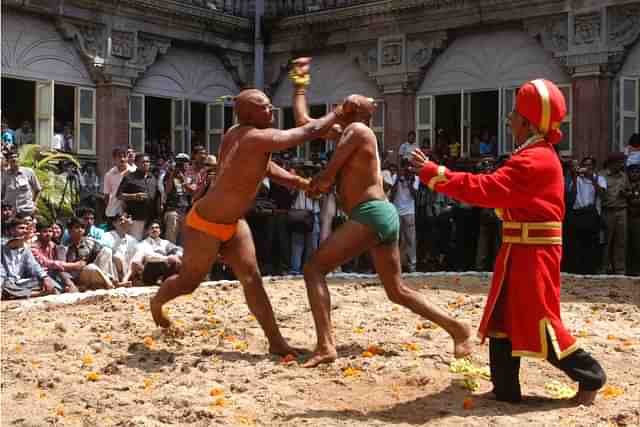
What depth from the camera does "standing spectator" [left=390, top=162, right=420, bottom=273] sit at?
13.7 m

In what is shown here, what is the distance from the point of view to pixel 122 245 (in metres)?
11.0

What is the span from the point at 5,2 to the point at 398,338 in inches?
479

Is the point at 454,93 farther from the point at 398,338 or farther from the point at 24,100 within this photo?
the point at 398,338

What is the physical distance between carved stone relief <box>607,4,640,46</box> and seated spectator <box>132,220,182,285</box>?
927 cm

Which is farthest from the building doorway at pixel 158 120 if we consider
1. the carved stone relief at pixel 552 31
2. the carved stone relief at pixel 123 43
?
the carved stone relief at pixel 552 31

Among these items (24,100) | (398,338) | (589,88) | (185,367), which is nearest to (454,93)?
(589,88)

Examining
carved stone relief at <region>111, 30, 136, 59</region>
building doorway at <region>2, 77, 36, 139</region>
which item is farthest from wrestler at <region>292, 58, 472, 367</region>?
carved stone relief at <region>111, 30, 136, 59</region>

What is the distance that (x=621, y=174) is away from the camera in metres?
12.7

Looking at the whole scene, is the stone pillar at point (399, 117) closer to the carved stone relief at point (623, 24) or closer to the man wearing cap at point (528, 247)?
the carved stone relief at point (623, 24)

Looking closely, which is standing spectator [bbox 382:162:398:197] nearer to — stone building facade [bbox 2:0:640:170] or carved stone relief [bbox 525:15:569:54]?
stone building facade [bbox 2:0:640:170]

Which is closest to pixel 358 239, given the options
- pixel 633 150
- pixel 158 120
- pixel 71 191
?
pixel 71 191

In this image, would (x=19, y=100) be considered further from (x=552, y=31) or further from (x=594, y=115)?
(x=594, y=115)

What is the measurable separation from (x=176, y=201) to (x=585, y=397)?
8.28 metres

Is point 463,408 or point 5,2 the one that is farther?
point 5,2
